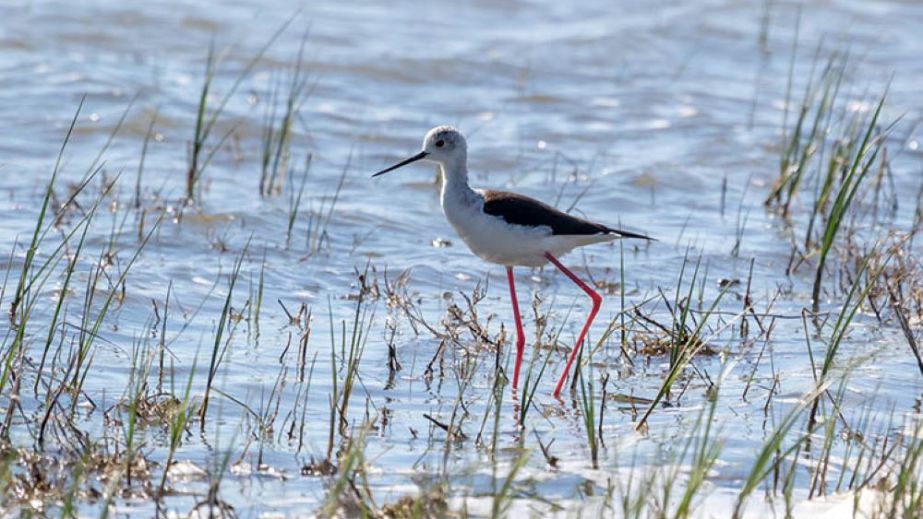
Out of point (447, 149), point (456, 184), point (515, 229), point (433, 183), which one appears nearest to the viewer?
point (515, 229)

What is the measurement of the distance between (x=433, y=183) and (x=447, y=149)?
115 inches

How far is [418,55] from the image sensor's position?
1279 cm

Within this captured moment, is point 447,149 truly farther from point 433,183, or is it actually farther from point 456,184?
point 433,183

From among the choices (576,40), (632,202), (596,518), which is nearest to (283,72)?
(576,40)

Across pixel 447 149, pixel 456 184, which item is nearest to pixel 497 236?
pixel 456 184

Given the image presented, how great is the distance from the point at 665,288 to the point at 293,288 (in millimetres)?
1820

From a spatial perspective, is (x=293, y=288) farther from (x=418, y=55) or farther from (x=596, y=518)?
(x=418, y=55)

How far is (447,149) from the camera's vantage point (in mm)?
6617

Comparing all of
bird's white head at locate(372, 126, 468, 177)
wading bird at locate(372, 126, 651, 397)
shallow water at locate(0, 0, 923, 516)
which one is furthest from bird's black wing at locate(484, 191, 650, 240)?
shallow water at locate(0, 0, 923, 516)

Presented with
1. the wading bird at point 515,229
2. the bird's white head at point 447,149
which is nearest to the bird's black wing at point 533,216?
the wading bird at point 515,229

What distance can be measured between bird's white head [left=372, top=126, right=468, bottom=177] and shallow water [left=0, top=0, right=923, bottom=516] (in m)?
0.72

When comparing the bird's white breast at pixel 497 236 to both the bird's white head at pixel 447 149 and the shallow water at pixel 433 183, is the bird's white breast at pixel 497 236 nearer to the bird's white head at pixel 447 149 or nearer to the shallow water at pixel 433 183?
the bird's white head at pixel 447 149

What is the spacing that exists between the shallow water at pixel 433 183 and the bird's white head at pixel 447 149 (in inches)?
28.2

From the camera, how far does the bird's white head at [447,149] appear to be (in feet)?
21.6
